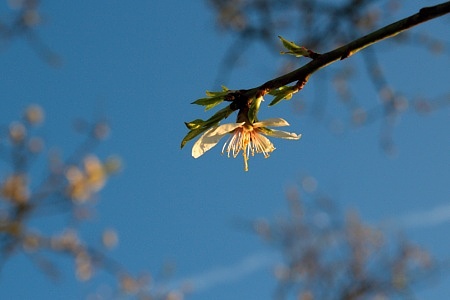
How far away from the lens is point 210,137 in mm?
783

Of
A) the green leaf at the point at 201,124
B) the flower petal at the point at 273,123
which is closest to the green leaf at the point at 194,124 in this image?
the green leaf at the point at 201,124

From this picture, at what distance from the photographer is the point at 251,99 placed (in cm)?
72

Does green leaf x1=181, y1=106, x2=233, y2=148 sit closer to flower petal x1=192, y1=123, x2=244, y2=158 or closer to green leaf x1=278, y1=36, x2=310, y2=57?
flower petal x1=192, y1=123, x2=244, y2=158

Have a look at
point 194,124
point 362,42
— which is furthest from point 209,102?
point 362,42

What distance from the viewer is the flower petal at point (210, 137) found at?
30.3 inches

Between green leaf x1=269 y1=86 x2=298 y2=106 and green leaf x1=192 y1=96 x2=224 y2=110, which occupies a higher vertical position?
green leaf x1=192 y1=96 x2=224 y2=110

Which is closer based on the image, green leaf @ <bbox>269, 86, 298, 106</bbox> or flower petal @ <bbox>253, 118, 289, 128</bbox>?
green leaf @ <bbox>269, 86, 298, 106</bbox>

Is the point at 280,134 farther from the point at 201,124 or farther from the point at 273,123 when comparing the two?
the point at 201,124

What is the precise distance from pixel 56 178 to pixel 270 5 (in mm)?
1362

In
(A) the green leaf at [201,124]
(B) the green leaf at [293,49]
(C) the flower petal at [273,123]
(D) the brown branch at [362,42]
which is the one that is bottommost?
(D) the brown branch at [362,42]

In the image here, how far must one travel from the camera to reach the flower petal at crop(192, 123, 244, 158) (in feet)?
2.52

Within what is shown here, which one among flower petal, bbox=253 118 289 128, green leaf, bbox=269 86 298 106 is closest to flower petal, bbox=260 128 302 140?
flower petal, bbox=253 118 289 128

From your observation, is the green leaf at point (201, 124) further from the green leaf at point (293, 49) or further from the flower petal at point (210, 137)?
the green leaf at point (293, 49)

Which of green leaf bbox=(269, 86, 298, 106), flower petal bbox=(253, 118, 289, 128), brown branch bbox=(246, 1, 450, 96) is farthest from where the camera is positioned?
flower petal bbox=(253, 118, 289, 128)
